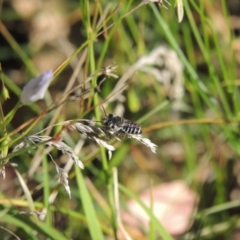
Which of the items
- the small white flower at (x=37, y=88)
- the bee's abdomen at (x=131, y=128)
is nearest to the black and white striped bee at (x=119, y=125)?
the bee's abdomen at (x=131, y=128)

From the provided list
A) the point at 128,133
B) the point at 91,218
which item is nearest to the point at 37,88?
the point at 128,133

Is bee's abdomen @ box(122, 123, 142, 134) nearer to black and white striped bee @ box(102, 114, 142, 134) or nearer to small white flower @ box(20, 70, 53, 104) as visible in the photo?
black and white striped bee @ box(102, 114, 142, 134)

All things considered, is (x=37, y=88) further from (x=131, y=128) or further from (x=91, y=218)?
(x=91, y=218)

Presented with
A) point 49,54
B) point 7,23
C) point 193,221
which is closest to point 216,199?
point 193,221

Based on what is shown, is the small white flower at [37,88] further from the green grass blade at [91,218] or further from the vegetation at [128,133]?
the green grass blade at [91,218]

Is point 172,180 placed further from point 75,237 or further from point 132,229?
point 75,237

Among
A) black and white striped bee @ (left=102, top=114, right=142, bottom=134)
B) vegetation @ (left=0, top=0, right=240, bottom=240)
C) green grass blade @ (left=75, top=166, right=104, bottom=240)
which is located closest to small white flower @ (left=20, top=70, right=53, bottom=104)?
vegetation @ (left=0, top=0, right=240, bottom=240)
